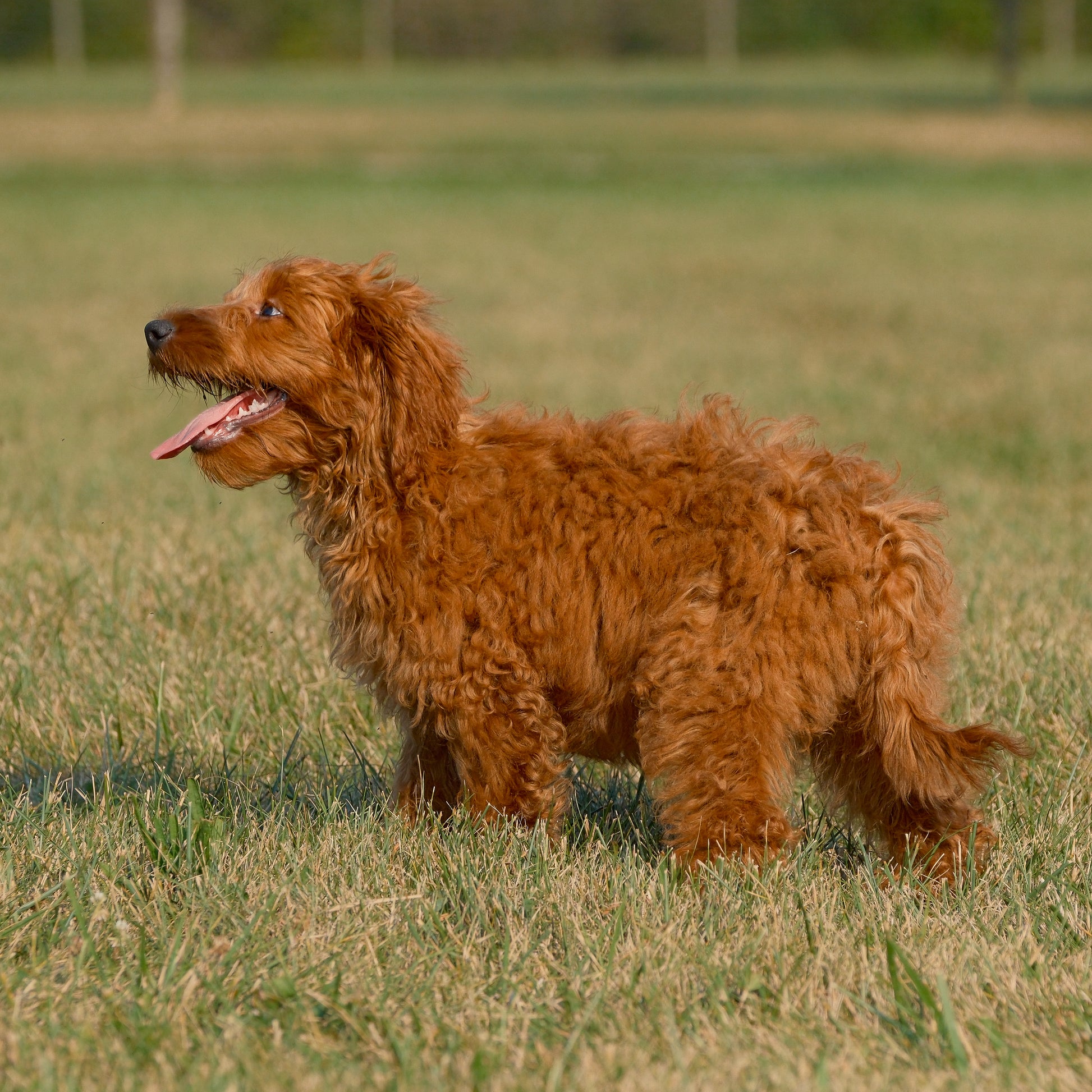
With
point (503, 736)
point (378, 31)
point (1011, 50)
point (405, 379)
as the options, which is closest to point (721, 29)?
point (378, 31)

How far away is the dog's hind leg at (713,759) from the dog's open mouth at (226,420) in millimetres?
1080

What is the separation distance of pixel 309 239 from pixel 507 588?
17.5 m

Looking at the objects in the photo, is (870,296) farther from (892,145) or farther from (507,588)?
(892,145)

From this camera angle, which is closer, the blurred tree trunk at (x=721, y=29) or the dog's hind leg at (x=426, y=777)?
the dog's hind leg at (x=426, y=777)

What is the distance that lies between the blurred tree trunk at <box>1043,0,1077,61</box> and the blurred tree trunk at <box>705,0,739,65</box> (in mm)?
15290

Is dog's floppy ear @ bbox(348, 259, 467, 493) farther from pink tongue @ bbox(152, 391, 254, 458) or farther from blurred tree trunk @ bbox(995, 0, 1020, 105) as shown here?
blurred tree trunk @ bbox(995, 0, 1020, 105)

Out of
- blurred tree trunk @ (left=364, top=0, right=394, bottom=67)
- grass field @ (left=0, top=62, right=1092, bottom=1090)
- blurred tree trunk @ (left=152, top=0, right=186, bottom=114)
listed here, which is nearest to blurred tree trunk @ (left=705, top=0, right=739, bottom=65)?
blurred tree trunk @ (left=364, top=0, right=394, bottom=67)

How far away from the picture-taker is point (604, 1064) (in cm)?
286

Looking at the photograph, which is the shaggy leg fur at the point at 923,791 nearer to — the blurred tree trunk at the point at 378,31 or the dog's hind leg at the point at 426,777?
the dog's hind leg at the point at 426,777

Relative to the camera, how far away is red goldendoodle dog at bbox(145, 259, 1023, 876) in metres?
3.47

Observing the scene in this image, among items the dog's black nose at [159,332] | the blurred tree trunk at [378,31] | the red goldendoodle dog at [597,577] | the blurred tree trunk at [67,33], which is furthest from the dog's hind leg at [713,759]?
the blurred tree trunk at [378,31]

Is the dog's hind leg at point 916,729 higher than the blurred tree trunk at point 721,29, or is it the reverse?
the blurred tree trunk at point 721,29

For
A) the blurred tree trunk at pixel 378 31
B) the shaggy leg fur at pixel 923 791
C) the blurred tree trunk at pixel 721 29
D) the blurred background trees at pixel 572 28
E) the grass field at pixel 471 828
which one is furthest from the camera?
the blurred tree trunk at pixel 378 31

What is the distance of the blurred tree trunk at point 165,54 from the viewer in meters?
47.1
